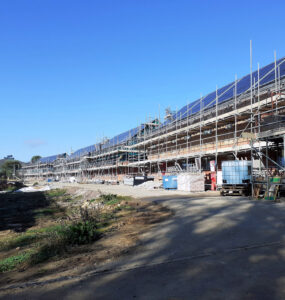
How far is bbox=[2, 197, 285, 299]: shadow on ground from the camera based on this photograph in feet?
12.3

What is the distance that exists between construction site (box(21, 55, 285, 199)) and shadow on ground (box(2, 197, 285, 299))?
7347 mm

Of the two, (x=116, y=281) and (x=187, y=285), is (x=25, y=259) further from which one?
(x=187, y=285)

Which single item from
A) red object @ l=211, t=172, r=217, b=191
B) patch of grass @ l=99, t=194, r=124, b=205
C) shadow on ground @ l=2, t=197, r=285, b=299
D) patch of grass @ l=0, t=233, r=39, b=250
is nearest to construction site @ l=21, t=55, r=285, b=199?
red object @ l=211, t=172, r=217, b=191

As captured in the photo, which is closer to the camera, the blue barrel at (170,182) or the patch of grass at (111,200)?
the patch of grass at (111,200)

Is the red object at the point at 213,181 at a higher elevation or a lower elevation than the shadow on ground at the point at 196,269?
higher

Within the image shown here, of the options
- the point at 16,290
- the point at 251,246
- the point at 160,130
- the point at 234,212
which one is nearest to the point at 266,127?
the point at 234,212

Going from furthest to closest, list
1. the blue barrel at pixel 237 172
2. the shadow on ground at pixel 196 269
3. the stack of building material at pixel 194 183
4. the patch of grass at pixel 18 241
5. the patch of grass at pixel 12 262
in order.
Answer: the stack of building material at pixel 194 183 < the blue barrel at pixel 237 172 < the patch of grass at pixel 18 241 < the patch of grass at pixel 12 262 < the shadow on ground at pixel 196 269

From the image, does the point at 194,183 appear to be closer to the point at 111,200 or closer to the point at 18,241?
the point at 111,200

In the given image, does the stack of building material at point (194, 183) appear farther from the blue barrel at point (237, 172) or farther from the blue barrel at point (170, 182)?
the blue barrel at point (237, 172)

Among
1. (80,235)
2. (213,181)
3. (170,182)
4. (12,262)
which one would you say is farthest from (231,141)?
(12,262)

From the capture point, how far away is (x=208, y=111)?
86.9 ft

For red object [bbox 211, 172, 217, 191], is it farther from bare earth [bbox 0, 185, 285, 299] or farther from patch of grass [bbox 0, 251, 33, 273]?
patch of grass [bbox 0, 251, 33, 273]

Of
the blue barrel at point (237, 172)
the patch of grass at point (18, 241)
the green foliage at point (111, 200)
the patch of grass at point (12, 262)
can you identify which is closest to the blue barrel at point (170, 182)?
the green foliage at point (111, 200)

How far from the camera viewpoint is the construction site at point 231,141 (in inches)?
561
